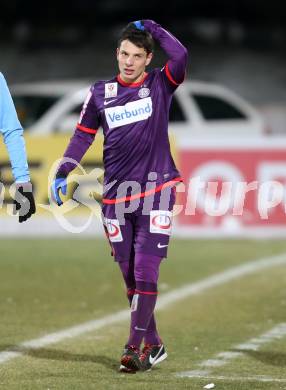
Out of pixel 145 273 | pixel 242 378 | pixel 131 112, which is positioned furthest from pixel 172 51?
pixel 242 378

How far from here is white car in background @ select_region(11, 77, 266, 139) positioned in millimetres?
22406

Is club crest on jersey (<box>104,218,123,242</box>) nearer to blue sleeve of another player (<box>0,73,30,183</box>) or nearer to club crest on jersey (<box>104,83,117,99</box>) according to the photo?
blue sleeve of another player (<box>0,73,30,183</box>)

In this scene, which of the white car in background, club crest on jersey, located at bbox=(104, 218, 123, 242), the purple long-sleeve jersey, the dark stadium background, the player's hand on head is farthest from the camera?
the dark stadium background

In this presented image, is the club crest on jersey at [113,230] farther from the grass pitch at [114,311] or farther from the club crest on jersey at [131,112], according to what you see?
the grass pitch at [114,311]

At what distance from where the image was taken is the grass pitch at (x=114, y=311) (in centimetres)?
860

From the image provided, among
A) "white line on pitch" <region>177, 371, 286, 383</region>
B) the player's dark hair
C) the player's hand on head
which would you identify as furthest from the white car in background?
"white line on pitch" <region>177, 371, 286, 383</region>

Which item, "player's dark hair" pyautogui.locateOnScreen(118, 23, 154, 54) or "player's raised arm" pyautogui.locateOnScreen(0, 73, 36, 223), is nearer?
"player's raised arm" pyautogui.locateOnScreen(0, 73, 36, 223)

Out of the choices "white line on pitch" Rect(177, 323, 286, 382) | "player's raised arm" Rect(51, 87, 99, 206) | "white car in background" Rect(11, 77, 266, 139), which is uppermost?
"player's raised arm" Rect(51, 87, 99, 206)

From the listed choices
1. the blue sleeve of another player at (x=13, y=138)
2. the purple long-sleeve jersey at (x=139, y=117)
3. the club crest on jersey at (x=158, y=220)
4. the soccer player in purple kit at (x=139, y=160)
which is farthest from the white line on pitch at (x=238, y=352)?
the blue sleeve of another player at (x=13, y=138)

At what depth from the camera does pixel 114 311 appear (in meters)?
12.2

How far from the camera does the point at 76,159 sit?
9023 mm

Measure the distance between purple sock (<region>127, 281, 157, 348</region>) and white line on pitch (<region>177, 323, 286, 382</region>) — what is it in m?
0.35

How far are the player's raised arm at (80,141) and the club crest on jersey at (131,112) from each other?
0.13 meters

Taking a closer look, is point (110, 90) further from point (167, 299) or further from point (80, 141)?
point (167, 299)
